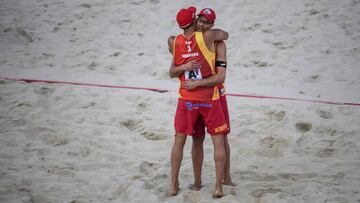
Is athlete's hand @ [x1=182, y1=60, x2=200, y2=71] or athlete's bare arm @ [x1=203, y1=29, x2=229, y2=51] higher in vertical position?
athlete's bare arm @ [x1=203, y1=29, x2=229, y2=51]

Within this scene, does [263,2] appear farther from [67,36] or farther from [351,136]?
[351,136]

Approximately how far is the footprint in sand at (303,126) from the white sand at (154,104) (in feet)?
0.04

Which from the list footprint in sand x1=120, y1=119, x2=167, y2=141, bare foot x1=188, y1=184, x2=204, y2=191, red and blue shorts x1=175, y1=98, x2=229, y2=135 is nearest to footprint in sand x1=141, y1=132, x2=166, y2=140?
footprint in sand x1=120, y1=119, x2=167, y2=141

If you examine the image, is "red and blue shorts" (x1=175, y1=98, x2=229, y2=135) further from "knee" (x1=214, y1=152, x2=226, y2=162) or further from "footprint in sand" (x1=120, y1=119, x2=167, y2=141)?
"footprint in sand" (x1=120, y1=119, x2=167, y2=141)

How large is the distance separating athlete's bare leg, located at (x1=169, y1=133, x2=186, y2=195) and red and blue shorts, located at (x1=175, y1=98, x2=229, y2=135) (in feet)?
0.23

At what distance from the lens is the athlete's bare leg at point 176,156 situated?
362 centimetres

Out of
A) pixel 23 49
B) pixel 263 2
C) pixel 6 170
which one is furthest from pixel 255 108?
pixel 23 49

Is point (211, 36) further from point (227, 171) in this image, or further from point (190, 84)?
point (227, 171)

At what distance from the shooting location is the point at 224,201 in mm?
3545

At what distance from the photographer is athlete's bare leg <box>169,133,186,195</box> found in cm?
362

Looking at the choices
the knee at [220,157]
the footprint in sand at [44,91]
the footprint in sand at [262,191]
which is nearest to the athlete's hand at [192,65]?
the knee at [220,157]

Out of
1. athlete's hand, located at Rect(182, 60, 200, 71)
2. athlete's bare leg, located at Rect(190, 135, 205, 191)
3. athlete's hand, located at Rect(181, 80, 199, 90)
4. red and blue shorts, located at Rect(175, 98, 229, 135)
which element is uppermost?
athlete's hand, located at Rect(182, 60, 200, 71)

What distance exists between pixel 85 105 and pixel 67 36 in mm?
2819

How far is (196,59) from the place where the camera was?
11.3 feet
